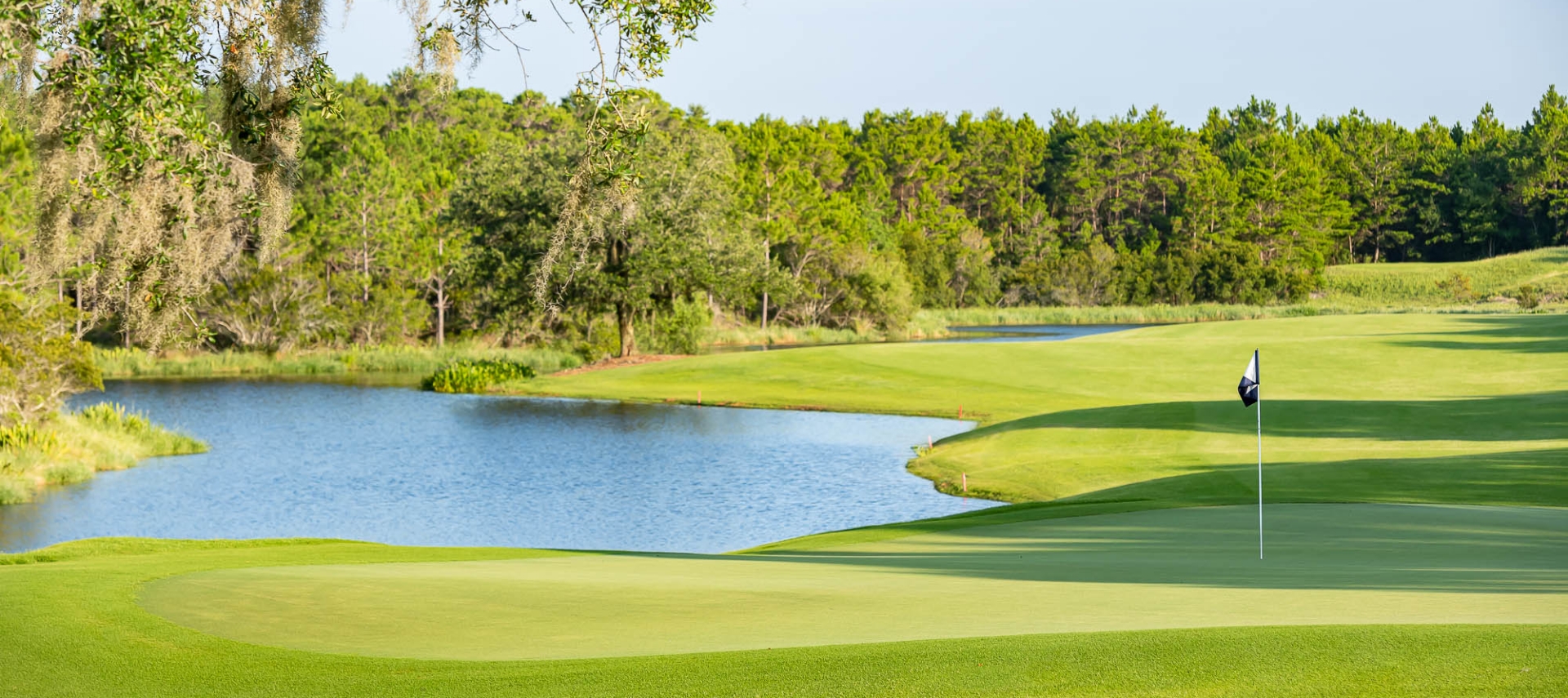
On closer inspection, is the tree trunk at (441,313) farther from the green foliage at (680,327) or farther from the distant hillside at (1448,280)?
the distant hillside at (1448,280)

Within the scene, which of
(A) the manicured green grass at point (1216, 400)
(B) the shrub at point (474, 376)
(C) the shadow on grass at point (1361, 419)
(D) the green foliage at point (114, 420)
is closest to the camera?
(A) the manicured green grass at point (1216, 400)

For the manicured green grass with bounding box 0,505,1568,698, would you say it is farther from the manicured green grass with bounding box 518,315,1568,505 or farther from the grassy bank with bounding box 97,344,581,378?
the grassy bank with bounding box 97,344,581,378

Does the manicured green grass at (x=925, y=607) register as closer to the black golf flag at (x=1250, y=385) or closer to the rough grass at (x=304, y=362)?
the black golf flag at (x=1250, y=385)

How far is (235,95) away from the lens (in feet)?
31.3

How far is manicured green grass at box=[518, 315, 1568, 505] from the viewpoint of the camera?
20.6 meters

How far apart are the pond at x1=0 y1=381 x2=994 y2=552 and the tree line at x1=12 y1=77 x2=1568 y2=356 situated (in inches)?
314

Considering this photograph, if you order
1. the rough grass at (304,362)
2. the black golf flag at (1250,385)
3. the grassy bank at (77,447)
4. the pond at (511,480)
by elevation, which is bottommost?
the pond at (511,480)

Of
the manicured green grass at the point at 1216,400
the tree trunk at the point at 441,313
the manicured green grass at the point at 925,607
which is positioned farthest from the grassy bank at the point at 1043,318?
the manicured green grass at the point at 925,607

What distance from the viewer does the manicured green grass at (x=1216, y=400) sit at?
2062cm

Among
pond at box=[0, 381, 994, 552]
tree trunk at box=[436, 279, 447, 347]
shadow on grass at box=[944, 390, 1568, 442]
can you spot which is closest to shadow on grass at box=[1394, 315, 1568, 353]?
shadow on grass at box=[944, 390, 1568, 442]

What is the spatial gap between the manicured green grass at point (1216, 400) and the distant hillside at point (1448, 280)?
4375cm

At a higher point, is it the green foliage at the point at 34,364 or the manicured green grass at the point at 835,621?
the green foliage at the point at 34,364

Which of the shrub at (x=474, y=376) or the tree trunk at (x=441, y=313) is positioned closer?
the shrub at (x=474, y=376)

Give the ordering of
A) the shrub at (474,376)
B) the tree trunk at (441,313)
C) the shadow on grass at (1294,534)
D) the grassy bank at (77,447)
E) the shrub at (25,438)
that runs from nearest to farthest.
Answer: the shadow on grass at (1294,534)
the grassy bank at (77,447)
the shrub at (25,438)
the shrub at (474,376)
the tree trunk at (441,313)
